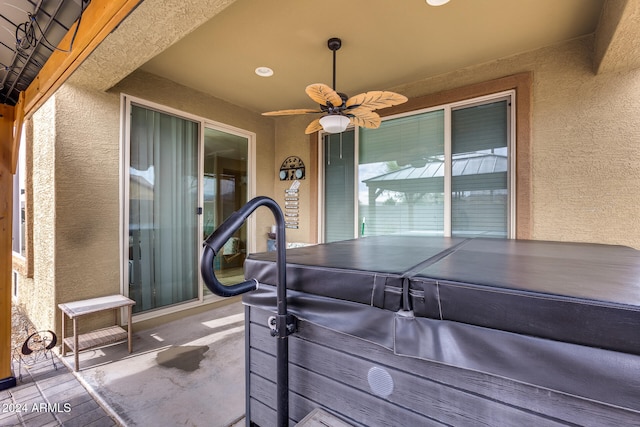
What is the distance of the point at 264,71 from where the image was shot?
3.16 meters

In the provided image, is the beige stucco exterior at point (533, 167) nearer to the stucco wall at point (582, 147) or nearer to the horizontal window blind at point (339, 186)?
the stucco wall at point (582, 147)

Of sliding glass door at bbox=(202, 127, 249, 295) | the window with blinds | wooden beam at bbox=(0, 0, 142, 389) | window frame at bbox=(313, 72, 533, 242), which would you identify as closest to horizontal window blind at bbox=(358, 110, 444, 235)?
the window with blinds

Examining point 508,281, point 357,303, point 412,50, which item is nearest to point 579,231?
point 412,50

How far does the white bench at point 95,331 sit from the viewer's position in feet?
7.48

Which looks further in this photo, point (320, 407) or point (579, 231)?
point (579, 231)

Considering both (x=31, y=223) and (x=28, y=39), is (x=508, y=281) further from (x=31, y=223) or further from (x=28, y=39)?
(x=31, y=223)

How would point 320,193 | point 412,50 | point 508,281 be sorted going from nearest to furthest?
point 508,281
point 412,50
point 320,193

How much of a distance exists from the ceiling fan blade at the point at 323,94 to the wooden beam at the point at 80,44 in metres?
1.09

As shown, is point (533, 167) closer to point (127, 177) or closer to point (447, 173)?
point (447, 173)

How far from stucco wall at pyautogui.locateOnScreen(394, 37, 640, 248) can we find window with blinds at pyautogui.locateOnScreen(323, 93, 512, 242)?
1.00 feet

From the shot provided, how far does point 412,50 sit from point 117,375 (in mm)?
3756

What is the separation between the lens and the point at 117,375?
6.97 feet

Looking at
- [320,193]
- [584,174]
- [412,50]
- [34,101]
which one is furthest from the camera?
[320,193]

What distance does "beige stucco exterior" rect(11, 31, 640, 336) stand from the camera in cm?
244
